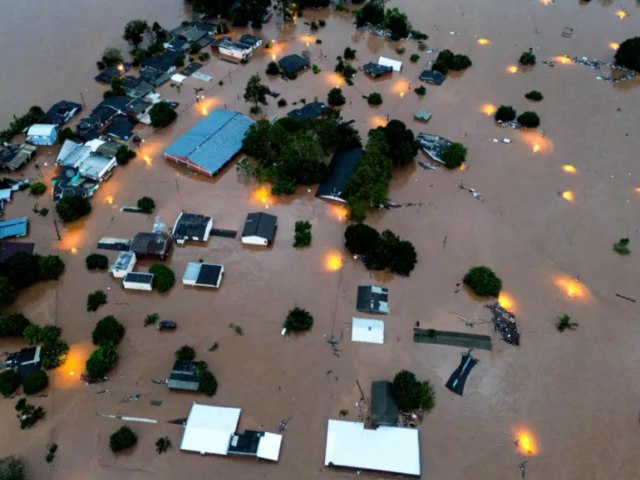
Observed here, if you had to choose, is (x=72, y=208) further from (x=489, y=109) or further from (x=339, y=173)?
(x=489, y=109)

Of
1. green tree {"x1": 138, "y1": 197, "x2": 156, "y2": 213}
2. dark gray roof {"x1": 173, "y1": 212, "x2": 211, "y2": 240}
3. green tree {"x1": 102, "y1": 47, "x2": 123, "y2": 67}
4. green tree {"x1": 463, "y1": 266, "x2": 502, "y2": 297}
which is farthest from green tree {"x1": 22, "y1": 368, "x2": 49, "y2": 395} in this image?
green tree {"x1": 102, "y1": 47, "x2": 123, "y2": 67}

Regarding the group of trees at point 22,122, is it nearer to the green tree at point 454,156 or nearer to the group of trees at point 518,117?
the green tree at point 454,156

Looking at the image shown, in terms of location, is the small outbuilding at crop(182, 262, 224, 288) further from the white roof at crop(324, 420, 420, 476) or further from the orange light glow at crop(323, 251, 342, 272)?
the white roof at crop(324, 420, 420, 476)

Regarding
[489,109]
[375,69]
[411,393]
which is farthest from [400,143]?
[411,393]

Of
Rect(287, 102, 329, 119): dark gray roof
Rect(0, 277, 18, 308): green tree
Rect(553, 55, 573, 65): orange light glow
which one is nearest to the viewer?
Rect(0, 277, 18, 308): green tree

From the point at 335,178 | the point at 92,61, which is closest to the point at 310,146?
the point at 335,178

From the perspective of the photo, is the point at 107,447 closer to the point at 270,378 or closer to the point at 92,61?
the point at 270,378
